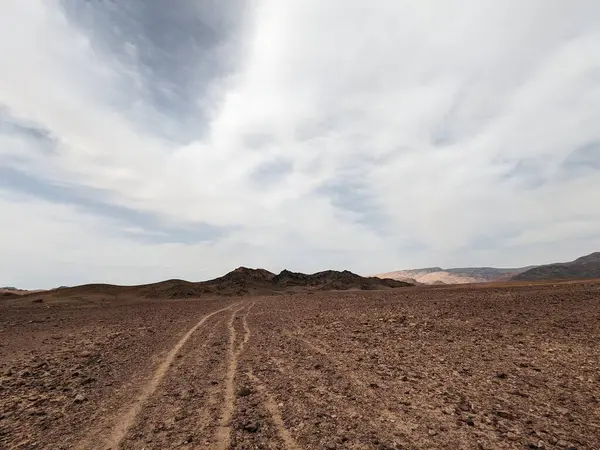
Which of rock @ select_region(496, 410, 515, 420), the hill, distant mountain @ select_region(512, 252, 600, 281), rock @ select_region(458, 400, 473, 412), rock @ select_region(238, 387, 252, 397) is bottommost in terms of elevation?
rock @ select_region(496, 410, 515, 420)

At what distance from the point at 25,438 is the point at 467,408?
819 centimetres

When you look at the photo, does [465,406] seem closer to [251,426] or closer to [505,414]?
[505,414]

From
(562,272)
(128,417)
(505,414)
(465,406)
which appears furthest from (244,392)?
(562,272)

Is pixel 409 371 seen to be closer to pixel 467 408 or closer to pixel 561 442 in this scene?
pixel 467 408

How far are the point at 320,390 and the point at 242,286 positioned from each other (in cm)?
7742

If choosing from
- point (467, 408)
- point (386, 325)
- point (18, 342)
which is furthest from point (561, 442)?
point (18, 342)

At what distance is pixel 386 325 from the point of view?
18359 millimetres

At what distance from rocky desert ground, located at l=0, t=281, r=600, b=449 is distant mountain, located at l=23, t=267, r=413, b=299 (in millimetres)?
55027

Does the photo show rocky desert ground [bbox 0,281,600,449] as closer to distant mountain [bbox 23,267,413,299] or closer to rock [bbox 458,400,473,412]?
rock [bbox 458,400,473,412]

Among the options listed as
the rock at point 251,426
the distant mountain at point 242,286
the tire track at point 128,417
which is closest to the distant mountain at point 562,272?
the distant mountain at point 242,286

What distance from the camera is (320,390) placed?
842cm

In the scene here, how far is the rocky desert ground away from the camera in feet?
20.0

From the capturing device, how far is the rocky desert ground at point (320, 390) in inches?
240

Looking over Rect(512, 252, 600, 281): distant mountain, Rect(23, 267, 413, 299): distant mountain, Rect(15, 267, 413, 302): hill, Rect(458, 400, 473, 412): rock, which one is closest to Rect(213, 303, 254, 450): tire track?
Rect(458, 400, 473, 412): rock
